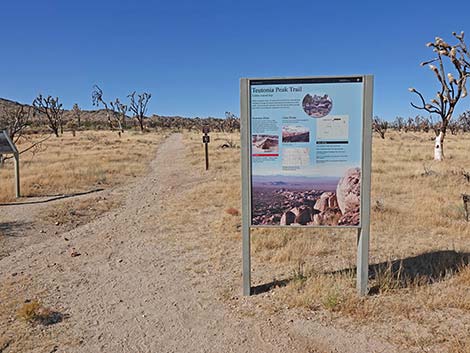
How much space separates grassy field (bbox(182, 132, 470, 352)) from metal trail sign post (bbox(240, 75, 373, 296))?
454 millimetres

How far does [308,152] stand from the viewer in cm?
395

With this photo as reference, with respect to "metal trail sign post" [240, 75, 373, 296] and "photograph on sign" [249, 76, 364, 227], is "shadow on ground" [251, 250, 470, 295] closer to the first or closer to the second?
"metal trail sign post" [240, 75, 373, 296]

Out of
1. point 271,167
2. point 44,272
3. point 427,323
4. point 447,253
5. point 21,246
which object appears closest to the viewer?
point 427,323

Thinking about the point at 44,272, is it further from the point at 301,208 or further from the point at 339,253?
the point at 339,253

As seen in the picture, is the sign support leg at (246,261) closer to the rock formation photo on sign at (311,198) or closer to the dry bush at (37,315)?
the rock formation photo on sign at (311,198)

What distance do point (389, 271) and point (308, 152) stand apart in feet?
5.81

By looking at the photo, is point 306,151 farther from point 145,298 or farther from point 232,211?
point 232,211

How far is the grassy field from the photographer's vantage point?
140 inches

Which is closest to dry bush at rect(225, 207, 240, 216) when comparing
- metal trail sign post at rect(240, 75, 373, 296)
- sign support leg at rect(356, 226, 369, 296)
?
metal trail sign post at rect(240, 75, 373, 296)

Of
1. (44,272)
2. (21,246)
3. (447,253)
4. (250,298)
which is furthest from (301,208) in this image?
(21,246)

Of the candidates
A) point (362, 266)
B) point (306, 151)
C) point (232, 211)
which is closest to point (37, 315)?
point (306, 151)

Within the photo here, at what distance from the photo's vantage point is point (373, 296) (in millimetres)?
4160

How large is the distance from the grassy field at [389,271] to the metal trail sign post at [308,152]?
454mm

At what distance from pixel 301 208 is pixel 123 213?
226 inches
